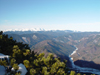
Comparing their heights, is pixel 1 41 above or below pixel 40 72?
above

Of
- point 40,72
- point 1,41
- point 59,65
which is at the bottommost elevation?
point 40,72

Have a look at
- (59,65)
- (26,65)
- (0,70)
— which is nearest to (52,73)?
(59,65)

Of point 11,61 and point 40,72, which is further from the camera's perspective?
point 40,72

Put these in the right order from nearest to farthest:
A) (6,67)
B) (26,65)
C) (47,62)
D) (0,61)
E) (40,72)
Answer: (0,61) → (6,67) → (26,65) → (40,72) → (47,62)

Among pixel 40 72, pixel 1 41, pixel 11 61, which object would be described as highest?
pixel 1 41

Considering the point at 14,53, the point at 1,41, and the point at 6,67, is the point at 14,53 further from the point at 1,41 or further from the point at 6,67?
the point at 1,41

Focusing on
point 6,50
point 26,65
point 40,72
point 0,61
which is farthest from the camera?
point 6,50

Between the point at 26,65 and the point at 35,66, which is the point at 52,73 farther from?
the point at 26,65

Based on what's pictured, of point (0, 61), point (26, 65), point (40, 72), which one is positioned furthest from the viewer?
point (40, 72)

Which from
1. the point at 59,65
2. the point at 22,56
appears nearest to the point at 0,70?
the point at 22,56
